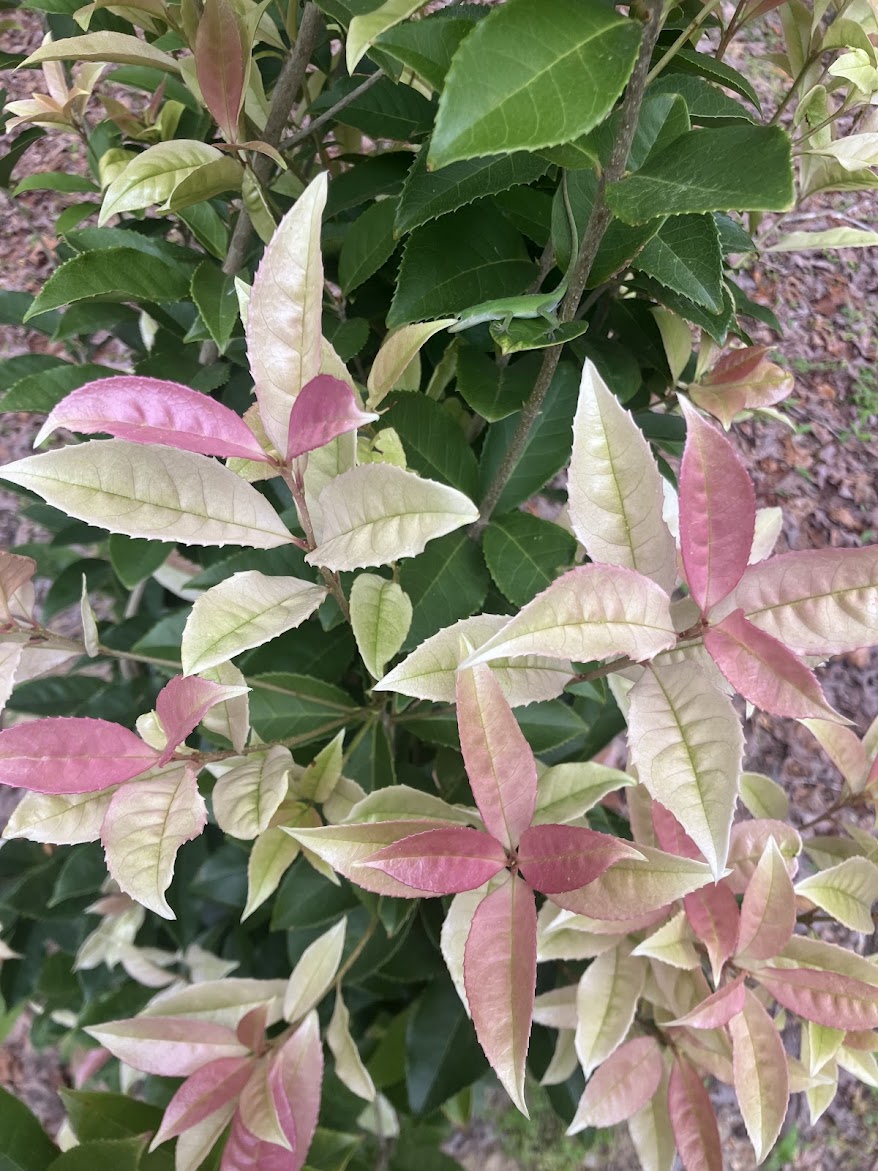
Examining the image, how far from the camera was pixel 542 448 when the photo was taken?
2.78 ft

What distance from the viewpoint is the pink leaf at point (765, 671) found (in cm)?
41

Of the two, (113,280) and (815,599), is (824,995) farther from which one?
(113,280)

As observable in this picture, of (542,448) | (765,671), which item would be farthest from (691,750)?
(542,448)

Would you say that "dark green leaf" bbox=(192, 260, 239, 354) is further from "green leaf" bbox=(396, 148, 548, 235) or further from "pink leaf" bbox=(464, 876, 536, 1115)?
"pink leaf" bbox=(464, 876, 536, 1115)

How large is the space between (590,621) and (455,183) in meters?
0.36

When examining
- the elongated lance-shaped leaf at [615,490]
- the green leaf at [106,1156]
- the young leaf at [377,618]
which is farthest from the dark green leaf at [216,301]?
the green leaf at [106,1156]

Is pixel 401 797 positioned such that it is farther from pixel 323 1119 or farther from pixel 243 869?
pixel 323 1119

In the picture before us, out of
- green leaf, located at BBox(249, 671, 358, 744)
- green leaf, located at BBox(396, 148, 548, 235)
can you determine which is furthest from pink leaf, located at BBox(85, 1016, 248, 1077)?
green leaf, located at BBox(396, 148, 548, 235)

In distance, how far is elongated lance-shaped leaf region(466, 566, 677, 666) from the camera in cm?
40

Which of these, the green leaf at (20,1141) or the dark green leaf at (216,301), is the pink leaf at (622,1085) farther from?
the dark green leaf at (216,301)

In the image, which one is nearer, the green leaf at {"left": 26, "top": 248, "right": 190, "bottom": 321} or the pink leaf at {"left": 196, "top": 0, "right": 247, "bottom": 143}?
the pink leaf at {"left": 196, "top": 0, "right": 247, "bottom": 143}

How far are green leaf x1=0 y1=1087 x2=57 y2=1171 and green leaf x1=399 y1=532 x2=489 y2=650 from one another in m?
0.58

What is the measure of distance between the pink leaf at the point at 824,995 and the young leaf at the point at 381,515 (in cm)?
51

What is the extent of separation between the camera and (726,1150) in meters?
1.89
